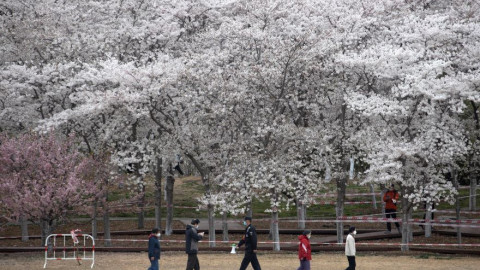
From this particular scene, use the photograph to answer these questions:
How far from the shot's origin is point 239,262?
79.2ft

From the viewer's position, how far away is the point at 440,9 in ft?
110

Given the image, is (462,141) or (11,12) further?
(11,12)

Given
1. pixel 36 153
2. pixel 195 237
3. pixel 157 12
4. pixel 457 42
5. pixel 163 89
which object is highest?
pixel 157 12

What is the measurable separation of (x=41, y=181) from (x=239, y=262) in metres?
7.79

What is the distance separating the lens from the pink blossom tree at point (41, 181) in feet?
80.7

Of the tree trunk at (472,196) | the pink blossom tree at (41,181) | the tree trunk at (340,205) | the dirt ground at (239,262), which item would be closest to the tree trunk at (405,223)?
the dirt ground at (239,262)

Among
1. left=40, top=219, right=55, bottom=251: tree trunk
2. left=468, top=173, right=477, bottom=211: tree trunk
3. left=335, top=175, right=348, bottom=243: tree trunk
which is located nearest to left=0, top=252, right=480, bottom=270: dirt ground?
left=40, top=219, right=55, bottom=251: tree trunk

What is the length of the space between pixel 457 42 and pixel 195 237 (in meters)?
17.0

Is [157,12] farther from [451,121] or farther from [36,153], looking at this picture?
[451,121]

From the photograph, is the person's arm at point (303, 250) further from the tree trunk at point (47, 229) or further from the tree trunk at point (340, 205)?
the tree trunk at point (340, 205)

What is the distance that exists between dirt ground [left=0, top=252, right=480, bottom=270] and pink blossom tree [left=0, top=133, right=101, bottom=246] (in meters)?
1.91

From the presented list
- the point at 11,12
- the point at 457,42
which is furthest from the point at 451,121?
the point at 11,12

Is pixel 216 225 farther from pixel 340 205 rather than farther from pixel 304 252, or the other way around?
pixel 304 252

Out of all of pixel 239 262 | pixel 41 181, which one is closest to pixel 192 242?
pixel 239 262
